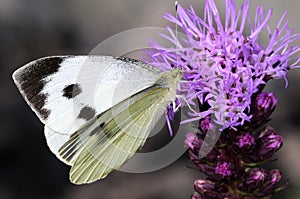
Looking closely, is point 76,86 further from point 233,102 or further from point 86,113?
point 233,102

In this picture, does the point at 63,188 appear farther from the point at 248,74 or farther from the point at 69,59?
the point at 248,74

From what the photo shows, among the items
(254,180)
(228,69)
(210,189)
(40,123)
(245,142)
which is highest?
(228,69)

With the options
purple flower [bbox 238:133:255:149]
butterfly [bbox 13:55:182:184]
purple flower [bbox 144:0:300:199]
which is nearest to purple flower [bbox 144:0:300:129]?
purple flower [bbox 144:0:300:199]

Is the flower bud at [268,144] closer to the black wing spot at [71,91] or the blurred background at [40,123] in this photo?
the black wing spot at [71,91]

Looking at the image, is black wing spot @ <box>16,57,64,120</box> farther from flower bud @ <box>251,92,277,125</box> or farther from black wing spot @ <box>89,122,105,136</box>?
flower bud @ <box>251,92,277,125</box>

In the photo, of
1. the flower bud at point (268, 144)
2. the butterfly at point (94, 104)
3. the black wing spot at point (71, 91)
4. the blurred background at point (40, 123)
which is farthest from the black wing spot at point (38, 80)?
the blurred background at point (40, 123)

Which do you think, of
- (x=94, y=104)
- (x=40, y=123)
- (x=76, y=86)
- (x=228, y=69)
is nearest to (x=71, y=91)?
(x=76, y=86)

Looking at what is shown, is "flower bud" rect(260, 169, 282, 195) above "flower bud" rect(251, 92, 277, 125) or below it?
below
